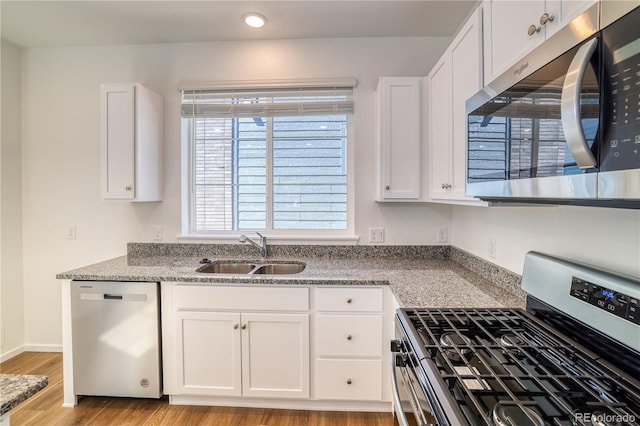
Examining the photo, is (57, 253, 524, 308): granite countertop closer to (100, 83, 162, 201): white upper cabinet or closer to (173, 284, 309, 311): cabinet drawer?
(173, 284, 309, 311): cabinet drawer

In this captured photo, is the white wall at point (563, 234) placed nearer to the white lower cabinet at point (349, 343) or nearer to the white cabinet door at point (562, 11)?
the white cabinet door at point (562, 11)

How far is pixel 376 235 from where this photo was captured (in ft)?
7.73

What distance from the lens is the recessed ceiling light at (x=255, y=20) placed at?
2029 millimetres

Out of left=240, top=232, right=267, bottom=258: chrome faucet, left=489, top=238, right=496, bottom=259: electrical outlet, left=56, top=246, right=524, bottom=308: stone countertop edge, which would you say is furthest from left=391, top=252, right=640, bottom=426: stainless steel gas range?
left=240, top=232, right=267, bottom=258: chrome faucet

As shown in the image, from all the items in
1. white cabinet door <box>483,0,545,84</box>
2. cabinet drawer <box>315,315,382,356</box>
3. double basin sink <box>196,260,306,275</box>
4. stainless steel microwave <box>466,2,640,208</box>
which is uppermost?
white cabinet door <box>483,0,545,84</box>

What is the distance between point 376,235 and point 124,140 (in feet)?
6.68

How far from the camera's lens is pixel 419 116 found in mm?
2033

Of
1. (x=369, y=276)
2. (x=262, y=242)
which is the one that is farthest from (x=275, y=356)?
(x=262, y=242)

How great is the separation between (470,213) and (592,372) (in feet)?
4.33

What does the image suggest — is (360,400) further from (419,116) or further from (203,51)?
(203,51)

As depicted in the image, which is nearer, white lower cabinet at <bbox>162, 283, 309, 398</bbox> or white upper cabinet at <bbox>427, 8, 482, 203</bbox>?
white upper cabinet at <bbox>427, 8, 482, 203</bbox>

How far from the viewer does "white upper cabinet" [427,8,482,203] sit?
1.35 metres

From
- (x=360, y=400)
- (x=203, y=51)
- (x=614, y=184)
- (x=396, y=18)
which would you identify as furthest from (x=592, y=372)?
(x=203, y=51)

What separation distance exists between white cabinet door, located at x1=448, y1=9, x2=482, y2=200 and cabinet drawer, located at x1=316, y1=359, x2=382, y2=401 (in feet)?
3.68
